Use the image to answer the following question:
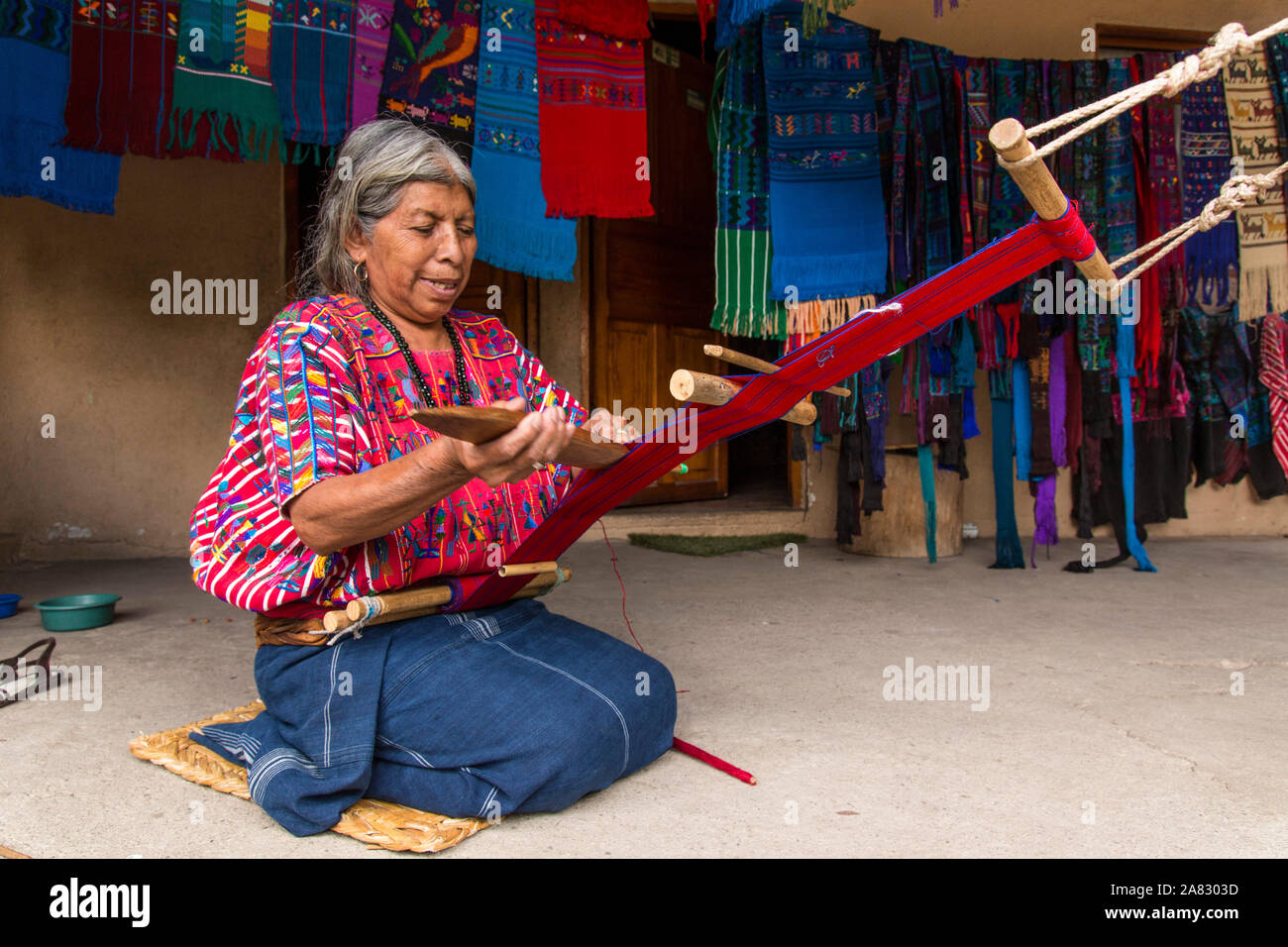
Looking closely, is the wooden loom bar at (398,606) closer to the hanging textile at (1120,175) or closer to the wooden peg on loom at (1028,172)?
the wooden peg on loom at (1028,172)

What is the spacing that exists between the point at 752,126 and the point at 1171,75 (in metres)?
2.41

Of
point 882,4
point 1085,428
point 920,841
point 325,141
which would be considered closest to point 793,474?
point 1085,428

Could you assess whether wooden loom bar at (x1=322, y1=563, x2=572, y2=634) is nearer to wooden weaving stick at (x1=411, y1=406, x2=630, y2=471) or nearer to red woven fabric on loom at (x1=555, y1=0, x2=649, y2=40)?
wooden weaving stick at (x1=411, y1=406, x2=630, y2=471)

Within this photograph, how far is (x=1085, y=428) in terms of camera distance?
434 centimetres

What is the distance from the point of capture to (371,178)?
1795mm

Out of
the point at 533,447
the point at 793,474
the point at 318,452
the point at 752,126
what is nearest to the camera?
the point at 533,447

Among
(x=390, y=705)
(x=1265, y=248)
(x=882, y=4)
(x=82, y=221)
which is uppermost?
(x=882, y=4)

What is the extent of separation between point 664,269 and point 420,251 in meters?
3.73

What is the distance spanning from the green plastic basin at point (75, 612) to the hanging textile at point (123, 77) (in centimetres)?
149

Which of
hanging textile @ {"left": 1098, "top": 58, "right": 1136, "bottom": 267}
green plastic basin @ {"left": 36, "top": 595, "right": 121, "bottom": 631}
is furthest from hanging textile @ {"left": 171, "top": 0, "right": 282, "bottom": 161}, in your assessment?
hanging textile @ {"left": 1098, "top": 58, "right": 1136, "bottom": 267}

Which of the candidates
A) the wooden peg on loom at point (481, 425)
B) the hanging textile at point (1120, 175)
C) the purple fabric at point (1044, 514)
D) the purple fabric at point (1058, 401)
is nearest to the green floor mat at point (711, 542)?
the purple fabric at point (1044, 514)

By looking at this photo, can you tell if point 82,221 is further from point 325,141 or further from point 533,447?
point 533,447

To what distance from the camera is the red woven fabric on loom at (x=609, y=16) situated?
341cm

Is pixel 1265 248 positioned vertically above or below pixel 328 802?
above
